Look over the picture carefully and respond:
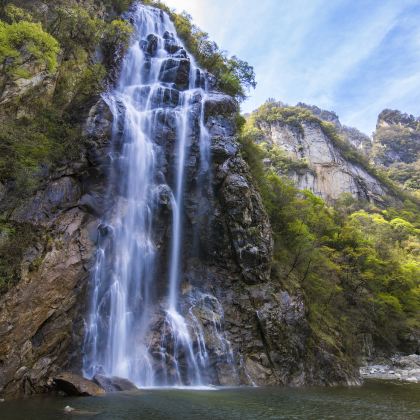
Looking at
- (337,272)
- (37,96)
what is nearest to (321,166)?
(337,272)

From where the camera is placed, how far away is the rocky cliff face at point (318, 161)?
76.6 m

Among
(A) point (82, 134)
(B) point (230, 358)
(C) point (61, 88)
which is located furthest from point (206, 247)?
(C) point (61, 88)

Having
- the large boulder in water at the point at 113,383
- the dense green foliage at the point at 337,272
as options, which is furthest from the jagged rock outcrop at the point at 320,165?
the large boulder in water at the point at 113,383

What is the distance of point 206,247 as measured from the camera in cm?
2314

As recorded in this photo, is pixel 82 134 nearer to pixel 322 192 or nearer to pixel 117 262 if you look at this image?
pixel 117 262

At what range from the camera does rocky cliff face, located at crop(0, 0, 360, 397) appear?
14172 millimetres

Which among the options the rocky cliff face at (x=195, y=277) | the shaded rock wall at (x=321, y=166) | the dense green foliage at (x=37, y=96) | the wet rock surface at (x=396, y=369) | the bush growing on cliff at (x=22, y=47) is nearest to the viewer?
the rocky cliff face at (x=195, y=277)

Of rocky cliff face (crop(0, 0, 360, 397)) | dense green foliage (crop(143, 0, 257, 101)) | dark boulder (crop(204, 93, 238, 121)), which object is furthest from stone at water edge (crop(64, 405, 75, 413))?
dense green foliage (crop(143, 0, 257, 101))

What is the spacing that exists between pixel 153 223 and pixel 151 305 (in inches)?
182

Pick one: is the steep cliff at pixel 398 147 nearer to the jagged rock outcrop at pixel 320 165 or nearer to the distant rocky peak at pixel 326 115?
the distant rocky peak at pixel 326 115

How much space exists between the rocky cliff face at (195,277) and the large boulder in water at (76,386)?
1.94 ft

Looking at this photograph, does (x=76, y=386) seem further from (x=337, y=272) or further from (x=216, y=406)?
(x=337, y=272)

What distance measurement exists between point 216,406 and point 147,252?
10.0 m

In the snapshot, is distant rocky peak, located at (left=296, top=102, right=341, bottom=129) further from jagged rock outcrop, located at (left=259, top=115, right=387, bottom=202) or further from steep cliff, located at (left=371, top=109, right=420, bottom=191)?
jagged rock outcrop, located at (left=259, top=115, right=387, bottom=202)
